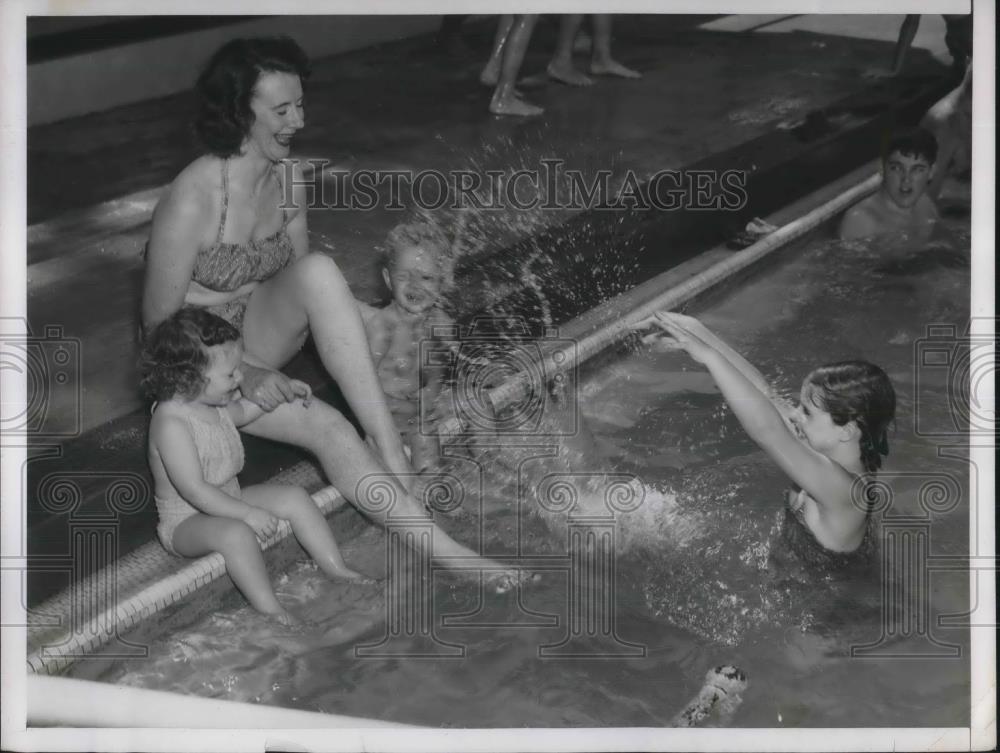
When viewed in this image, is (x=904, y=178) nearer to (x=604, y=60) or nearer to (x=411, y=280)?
(x=604, y=60)

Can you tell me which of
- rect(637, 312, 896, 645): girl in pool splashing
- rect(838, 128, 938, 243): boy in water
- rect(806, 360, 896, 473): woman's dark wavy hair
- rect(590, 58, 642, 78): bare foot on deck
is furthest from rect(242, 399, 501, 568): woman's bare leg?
rect(590, 58, 642, 78): bare foot on deck


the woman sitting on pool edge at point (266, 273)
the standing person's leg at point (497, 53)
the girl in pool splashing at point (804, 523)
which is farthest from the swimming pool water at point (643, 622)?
the standing person's leg at point (497, 53)

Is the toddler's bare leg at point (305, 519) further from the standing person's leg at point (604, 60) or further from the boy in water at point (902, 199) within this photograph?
the standing person's leg at point (604, 60)

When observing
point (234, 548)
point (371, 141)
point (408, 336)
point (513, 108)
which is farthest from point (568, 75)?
point (234, 548)

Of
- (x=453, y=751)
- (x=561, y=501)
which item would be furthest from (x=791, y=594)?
(x=453, y=751)

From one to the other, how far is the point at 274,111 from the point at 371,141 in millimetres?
1418

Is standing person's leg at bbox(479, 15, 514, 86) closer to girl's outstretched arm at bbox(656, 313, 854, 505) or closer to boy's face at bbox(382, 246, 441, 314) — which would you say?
boy's face at bbox(382, 246, 441, 314)

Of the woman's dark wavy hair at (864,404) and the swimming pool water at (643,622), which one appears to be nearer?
the swimming pool water at (643,622)

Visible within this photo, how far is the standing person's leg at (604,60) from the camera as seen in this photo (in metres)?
5.36

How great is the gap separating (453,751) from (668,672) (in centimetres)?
59

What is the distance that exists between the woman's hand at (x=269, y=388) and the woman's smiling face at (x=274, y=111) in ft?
1.96

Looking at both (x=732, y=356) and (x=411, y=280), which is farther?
(x=732, y=356)

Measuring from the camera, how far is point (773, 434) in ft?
12.2

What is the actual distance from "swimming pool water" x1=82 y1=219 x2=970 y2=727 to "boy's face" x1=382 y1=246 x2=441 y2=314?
1.61 ft
